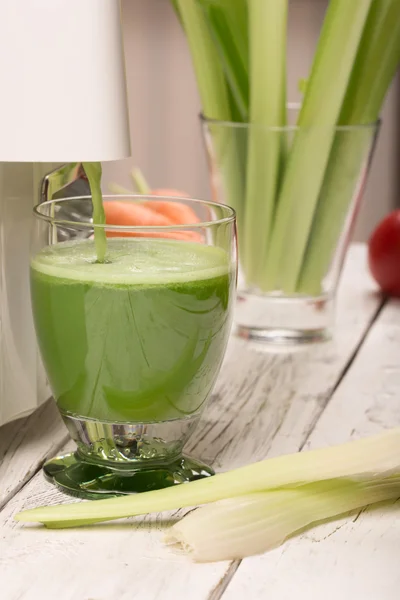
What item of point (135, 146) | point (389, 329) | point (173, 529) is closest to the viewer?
point (173, 529)

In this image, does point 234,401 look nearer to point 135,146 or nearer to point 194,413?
point 194,413

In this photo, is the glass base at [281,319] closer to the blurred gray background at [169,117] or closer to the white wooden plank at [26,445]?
the white wooden plank at [26,445]

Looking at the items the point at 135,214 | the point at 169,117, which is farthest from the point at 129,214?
the point at 169,117

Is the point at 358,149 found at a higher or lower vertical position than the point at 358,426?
higher

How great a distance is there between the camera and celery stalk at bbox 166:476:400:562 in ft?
2.03

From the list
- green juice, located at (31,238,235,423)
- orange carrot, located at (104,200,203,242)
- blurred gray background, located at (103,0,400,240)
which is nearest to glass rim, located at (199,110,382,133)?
orange carrot, located at (104,200,203,242)

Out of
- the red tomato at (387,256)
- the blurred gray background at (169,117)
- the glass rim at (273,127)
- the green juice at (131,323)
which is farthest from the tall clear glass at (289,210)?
the blurred gray background at (169,117)

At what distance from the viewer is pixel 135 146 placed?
3.10 metres

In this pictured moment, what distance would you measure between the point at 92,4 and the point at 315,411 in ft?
1.42

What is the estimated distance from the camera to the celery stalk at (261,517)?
0.62 meters

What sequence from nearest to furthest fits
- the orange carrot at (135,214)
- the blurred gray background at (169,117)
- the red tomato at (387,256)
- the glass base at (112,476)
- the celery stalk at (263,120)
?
the glass base at (112,476), the orange carrot at (135,214), the celery stalk at (263,120), the red tomato at (387,256), the blurred gray background at (169,117)

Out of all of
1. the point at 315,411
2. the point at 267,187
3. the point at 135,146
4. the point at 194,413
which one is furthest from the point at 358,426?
the point at 135,146

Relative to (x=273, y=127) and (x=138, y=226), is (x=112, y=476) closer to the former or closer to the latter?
(x=138, y=226)

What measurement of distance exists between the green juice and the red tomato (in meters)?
0.67
